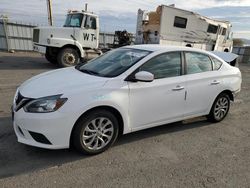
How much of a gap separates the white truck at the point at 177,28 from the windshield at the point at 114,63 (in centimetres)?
1071

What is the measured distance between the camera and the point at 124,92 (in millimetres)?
3660

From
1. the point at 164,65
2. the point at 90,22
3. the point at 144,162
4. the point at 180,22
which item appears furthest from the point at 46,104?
the point at 180,22

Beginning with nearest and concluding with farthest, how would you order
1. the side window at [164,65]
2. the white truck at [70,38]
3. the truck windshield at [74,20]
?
the side window at [164,65] → the white truck at [70,38] → the truck windshield at [74,20]

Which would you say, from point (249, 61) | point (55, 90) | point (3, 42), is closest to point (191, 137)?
point (55, 90)

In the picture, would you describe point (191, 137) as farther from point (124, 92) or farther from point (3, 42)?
point (3, 42)

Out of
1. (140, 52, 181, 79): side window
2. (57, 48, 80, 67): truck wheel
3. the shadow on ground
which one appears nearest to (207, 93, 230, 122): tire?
(140, 52, 181, 79): side window

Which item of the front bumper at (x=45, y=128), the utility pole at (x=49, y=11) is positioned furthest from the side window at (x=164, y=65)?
the utility pole at (x=49, y=11)

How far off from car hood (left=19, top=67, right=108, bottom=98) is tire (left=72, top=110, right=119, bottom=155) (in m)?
0.40

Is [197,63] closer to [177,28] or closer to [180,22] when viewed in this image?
[177,28]

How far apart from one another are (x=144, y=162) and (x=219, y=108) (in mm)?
2419

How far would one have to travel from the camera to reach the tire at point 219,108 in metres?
5.03

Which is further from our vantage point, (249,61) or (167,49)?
(249,61)

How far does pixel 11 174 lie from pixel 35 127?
621 millimetres

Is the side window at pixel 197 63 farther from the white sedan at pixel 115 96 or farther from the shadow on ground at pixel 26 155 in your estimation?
the shadow on ground at pixel 26 155
